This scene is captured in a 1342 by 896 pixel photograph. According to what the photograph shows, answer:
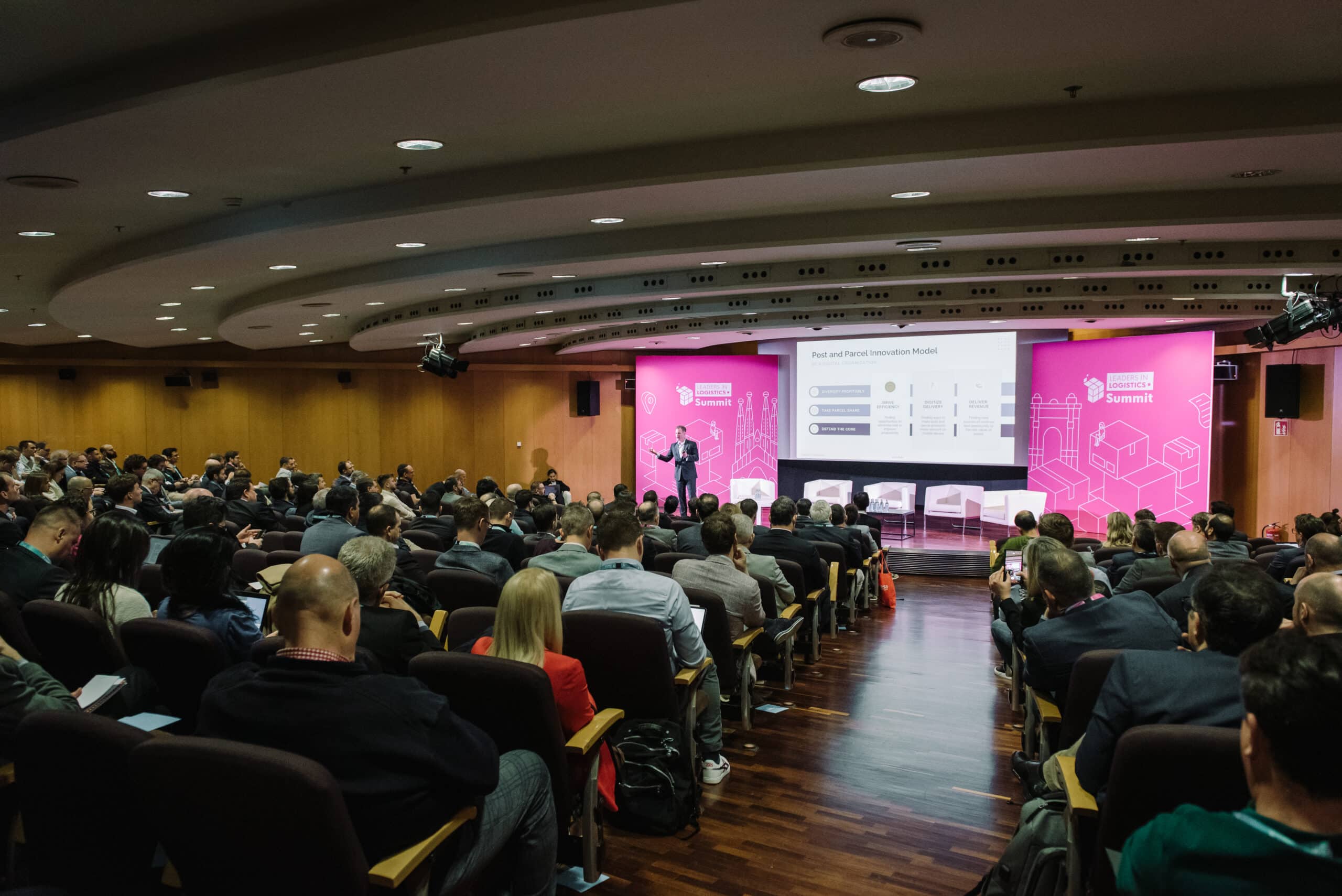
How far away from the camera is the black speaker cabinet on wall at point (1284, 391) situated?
11.8 meters

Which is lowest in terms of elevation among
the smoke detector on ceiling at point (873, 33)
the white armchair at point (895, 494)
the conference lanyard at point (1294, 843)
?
the white armchair at point (895, 494)

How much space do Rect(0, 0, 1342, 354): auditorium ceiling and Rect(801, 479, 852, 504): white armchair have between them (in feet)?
23.6

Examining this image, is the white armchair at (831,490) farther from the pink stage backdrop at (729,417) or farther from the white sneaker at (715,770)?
the white sneaker at (715,770)

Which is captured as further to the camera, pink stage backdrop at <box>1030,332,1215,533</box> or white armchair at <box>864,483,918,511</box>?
white armchair at <box>864,483,918,511</box>

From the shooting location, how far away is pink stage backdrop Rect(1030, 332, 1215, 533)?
485 inches

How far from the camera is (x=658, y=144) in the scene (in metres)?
4.72

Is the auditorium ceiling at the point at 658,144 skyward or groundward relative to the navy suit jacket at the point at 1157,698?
skyward

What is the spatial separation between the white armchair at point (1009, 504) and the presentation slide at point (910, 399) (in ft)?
1.97

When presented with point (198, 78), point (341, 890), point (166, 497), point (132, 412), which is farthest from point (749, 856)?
point (132, 412)

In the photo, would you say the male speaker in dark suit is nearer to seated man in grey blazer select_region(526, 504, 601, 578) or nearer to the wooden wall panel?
the wooden wall panel

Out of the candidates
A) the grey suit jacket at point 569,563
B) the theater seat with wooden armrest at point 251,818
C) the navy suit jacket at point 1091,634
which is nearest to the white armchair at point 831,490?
the grey suit jacket at point 569,563

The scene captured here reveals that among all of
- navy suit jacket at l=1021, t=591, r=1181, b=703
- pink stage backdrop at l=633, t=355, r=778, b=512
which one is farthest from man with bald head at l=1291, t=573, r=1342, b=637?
pink stage backdrop at l=633, t=355, r=778, b=512

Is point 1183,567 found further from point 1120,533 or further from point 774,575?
point 1120,533

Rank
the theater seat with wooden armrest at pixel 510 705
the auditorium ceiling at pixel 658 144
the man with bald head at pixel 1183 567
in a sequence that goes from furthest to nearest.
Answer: the man with bald head at pixel 1183 567 < the auditorium ceiling at pixel 658 144 < the theater seat with wooden armrest at pixel 510 705
